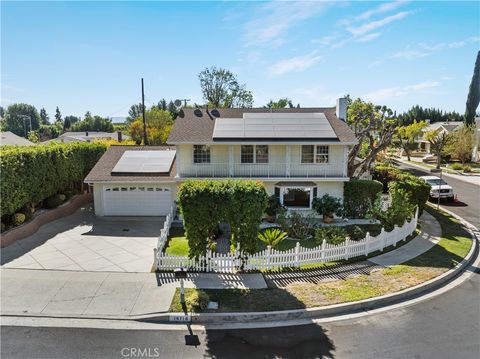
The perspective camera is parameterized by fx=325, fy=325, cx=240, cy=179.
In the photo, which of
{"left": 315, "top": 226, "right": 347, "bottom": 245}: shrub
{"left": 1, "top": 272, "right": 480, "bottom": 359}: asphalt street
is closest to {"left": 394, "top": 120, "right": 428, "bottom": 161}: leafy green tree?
{"left": 315, "top": 226, "right": 347, "bottom": 245}: shrub

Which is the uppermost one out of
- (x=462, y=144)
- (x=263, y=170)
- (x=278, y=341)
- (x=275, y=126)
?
(x=275, y=126)

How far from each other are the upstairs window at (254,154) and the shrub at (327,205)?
4.34 m

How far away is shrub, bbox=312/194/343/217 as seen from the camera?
789 inches

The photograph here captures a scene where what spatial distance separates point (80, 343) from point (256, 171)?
14.2 metres

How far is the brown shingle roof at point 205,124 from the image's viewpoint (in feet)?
67.1

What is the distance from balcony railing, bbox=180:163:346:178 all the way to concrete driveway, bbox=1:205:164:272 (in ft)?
13.3

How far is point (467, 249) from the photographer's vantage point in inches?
632

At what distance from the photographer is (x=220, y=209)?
40.1 ft

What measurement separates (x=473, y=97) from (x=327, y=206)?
5492cm

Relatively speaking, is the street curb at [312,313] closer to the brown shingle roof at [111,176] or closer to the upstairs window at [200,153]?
the brown shingle roof at [111,176]

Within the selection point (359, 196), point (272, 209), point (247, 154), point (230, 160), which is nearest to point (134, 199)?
point (230, 160)

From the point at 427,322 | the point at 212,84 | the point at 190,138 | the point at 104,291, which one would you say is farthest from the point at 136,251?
the point at 212,84

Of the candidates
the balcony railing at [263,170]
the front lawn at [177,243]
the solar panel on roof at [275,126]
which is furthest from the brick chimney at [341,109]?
the front lawn at [177,243]

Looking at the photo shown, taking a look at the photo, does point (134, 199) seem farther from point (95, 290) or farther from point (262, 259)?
point (262, 259)
